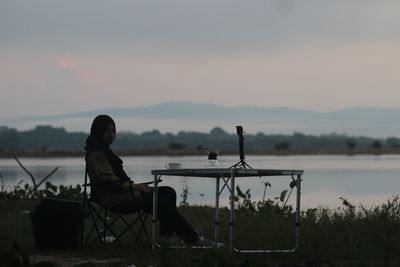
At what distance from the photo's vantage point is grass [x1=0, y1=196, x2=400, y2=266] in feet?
21.1

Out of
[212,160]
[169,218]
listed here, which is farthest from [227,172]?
[169,218]

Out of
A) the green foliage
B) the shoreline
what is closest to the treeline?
the shoreline

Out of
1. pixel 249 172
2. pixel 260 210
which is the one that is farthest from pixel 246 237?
pixel 260 210

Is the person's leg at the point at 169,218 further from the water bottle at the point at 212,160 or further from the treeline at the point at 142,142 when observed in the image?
the treeline at the point at 142,142

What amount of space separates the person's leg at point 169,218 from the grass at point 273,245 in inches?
10.9

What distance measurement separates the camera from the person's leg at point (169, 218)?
7.79m

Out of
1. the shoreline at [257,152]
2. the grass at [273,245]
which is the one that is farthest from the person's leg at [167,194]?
the shoreline at [257,152]

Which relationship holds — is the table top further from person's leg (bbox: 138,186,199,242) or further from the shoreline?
the shoreline

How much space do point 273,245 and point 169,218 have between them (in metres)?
0.84

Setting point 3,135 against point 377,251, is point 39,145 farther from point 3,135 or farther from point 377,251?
point 377,251

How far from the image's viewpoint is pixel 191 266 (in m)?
6.50

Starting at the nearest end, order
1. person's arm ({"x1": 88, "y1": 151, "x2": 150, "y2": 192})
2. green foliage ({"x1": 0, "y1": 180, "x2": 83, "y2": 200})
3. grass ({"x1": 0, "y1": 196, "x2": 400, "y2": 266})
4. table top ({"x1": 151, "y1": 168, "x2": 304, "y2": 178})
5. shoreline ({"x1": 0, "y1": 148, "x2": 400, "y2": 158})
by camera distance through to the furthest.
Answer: grass ({"x1": 0, "y1": 196, "x2": 400, "y2": 266}) < table top ({"x1": 151, "y1": 168, "x2": 304, "y2": 178}) < person's arm ({"x1": 88, "y1": 151, "x2": 150, "y2": 192}) < green foliage ({"x1": 0, "y1": 180, "x2": 83, "y2": 200}) < shoreline ({"x1": 0, "y1": 148, "x2": 400, "y2": 158})

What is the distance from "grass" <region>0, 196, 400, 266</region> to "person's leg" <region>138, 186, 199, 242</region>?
0.28m

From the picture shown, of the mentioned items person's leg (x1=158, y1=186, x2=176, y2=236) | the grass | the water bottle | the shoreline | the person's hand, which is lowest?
the grass
